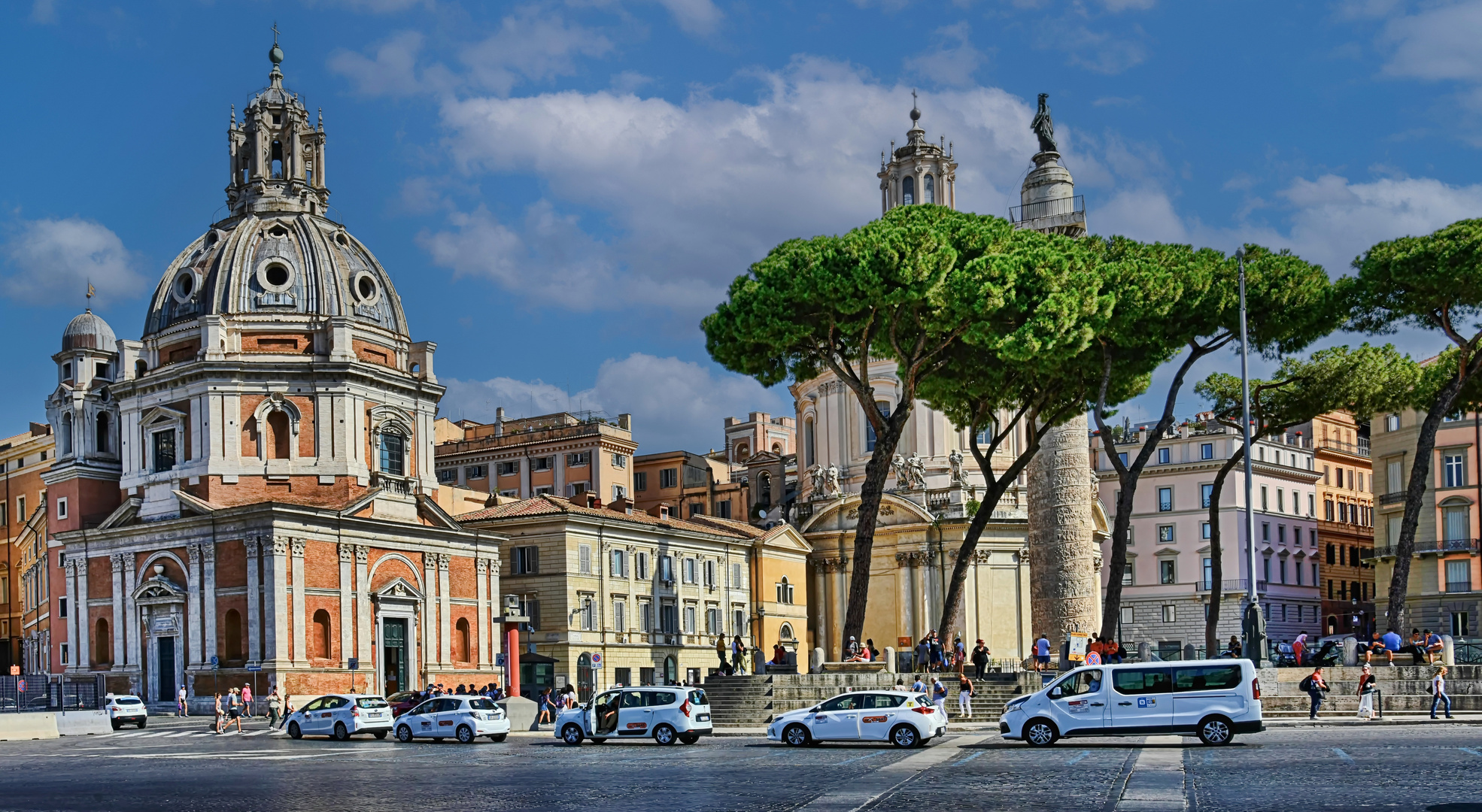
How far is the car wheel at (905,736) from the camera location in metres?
29.9

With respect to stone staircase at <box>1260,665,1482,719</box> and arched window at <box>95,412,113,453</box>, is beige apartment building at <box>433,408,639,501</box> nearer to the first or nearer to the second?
arched window at <box>95,412,113,453</box>

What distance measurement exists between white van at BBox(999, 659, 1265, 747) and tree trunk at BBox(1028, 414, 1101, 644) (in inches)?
645

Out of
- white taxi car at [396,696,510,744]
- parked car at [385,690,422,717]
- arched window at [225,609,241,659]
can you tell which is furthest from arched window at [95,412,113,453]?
white taxi car at [396,696,510,744]

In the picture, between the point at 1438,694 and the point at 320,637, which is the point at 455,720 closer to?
the point at 1438,694

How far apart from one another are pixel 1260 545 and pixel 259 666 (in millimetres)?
52541

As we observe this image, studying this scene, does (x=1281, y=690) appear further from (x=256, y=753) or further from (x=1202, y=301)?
(x=256, y=753)

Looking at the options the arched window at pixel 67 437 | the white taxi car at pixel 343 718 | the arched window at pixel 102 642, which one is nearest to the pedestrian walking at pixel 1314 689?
the white taxi car at pixel 343 718

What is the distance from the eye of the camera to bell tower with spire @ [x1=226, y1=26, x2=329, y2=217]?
68188mm

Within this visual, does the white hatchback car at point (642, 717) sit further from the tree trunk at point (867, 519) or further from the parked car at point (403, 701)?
the parked car at point (403, 701)

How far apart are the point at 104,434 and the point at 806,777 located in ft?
178

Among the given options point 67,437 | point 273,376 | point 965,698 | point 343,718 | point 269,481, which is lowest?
point 343,718

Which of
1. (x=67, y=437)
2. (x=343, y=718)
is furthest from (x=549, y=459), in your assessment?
(x=343, y=718)

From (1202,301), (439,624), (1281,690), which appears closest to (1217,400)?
(1202,301)

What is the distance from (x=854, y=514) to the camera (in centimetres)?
8275
